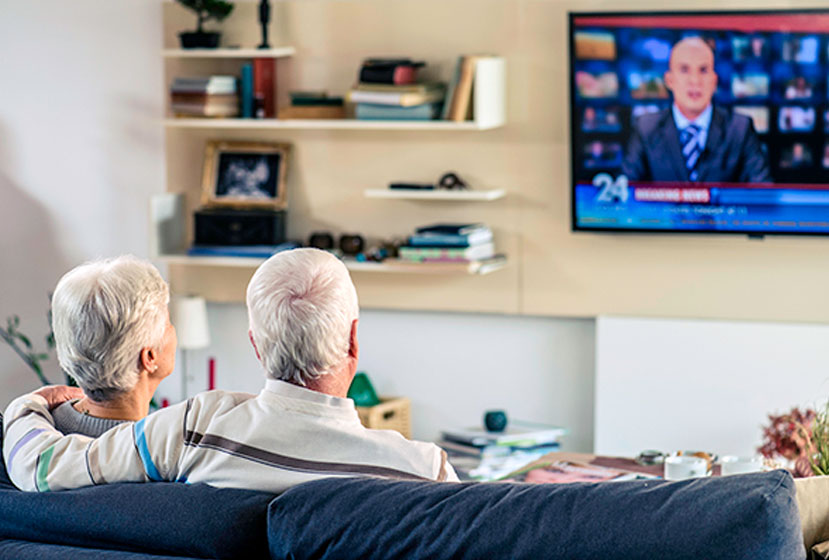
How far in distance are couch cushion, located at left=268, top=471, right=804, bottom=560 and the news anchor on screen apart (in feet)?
9.20

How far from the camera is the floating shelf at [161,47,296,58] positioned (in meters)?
4.70

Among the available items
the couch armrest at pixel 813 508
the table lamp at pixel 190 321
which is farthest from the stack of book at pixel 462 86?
the couch armrest at pixel 813 508

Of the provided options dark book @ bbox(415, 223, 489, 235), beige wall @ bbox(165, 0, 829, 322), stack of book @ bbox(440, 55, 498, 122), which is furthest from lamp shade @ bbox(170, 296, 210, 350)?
stack of book @ bbox(440, 55, 498, 122)

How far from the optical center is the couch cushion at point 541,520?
1.52 m

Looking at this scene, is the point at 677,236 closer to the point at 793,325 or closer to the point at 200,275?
the point at 793,325

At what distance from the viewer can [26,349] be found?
5180 millimetres

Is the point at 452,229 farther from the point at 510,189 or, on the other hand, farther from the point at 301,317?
the point at 301,317

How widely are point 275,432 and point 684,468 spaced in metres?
1.23

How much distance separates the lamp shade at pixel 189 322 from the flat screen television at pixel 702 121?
1.66m

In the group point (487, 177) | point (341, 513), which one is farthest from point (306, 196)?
point (341, 513)

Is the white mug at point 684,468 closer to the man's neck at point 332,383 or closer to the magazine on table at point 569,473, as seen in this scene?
the magazine on table at point 569,473

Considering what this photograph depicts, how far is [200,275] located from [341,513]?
11.6 feet

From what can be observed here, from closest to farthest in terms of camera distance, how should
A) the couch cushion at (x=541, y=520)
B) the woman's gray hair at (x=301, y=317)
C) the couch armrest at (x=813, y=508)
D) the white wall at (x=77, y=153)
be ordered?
the couch cushion at (x=541, y=520)
the couch armrest at (x=813, y=508)
the woman's gray hair at (x=301, y=317)
the white wall at (x=77, y=153)

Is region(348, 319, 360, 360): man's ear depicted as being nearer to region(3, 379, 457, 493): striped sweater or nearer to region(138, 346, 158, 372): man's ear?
region(3, 379, 457, 493): striped sweater
